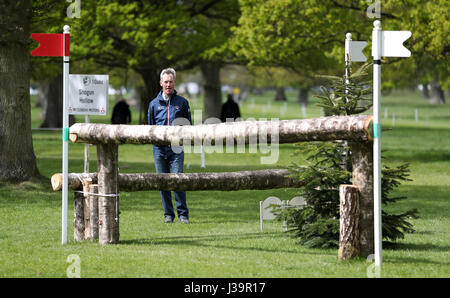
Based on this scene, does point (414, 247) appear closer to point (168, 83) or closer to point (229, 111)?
point (168, 83)

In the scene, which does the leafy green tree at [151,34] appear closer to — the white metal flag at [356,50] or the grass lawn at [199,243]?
the grass lawn at [199,243]

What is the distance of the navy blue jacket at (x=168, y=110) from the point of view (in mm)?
11820

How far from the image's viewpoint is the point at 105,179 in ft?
31.9

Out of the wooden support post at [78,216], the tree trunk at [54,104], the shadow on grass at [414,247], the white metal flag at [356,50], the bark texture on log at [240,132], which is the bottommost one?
the shadow on grass at [414,247]

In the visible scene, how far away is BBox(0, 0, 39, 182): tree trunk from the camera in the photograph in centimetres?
1706

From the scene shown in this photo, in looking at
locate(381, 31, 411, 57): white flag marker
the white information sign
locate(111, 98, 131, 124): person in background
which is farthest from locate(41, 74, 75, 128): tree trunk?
locate(381, 31, 411, 57): white flag marker

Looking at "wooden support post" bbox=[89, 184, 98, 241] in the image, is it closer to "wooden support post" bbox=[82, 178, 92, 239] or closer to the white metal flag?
"wooden support post" bbox=[82, 178, 92, 239]

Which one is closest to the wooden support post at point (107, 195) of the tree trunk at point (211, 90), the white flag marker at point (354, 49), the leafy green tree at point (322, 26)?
the white flag marker at point (354, 49)

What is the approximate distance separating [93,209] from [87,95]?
15.9 ft

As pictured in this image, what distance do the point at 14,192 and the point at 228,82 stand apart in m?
89.8

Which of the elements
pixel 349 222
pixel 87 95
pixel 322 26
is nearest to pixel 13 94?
pixel 87 95

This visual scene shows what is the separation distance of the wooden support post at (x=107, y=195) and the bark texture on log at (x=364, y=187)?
8.96 ft

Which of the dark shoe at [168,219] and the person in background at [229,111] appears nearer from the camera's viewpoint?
the dark shoe at [168,219]
